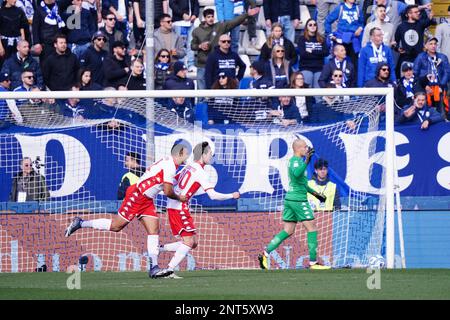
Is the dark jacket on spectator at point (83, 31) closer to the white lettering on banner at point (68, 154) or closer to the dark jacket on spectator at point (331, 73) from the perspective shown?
the white lettering on banner at point (68, 154)

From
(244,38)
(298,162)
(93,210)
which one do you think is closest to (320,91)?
(298,162)

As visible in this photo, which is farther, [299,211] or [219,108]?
[219,108]

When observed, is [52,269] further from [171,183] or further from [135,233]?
[171,183]

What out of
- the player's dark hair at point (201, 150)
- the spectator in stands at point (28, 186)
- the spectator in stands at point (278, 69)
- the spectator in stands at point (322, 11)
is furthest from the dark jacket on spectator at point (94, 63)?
the player's dark hair at point (201, 150)

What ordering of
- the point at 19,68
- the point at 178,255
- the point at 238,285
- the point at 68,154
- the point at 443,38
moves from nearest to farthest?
the point at 238,285
the point at 178,255
the point at 68,154
the point at 19,68
the point at 443,38

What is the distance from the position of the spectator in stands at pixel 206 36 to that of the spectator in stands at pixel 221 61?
551 mm

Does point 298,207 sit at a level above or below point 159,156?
below

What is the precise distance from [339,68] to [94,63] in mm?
4554

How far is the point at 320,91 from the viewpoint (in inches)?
699

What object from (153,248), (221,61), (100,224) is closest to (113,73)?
(221,61)

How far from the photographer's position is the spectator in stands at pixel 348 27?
2262 cm

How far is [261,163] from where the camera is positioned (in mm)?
18844

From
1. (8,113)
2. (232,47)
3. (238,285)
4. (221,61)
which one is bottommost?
(238,285)

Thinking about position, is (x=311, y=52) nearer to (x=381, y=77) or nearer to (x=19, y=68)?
(x=381, y=77)
